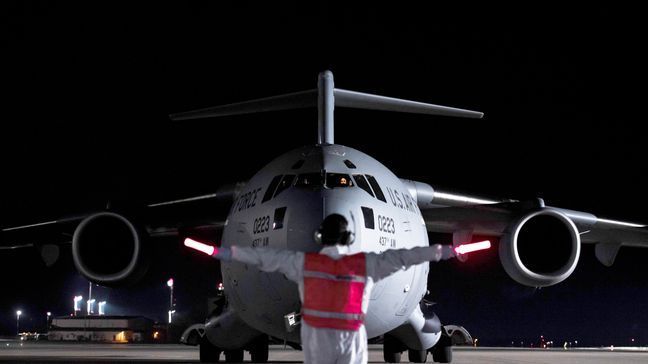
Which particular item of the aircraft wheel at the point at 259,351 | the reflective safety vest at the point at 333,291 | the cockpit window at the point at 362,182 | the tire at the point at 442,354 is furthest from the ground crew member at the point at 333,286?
the aircraft wheel at the point at 259,351

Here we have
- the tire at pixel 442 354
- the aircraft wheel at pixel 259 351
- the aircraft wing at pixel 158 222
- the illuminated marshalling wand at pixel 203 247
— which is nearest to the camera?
the illuminated marshalling wand at pixel 203 247

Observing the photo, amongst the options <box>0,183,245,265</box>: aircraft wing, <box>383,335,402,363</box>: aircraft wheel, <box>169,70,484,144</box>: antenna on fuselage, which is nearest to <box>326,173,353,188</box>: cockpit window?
<box>169,70,484,144</box>: antenna on fuselage

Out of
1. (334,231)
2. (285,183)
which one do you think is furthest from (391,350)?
(334,231)

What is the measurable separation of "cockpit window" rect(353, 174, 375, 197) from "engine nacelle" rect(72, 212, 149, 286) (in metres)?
4.34

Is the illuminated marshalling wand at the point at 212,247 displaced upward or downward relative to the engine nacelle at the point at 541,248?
downward

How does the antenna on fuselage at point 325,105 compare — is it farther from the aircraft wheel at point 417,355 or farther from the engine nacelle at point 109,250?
the aircraft wheel at point 417,355

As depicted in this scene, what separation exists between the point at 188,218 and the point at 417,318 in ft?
17.3

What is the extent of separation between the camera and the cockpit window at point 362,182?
909 centimetres

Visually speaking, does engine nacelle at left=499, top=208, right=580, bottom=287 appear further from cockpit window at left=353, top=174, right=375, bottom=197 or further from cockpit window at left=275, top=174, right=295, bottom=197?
cockpit window at left=275, top=174, right=295, bottom=197

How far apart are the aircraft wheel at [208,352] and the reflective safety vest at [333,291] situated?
8310mm

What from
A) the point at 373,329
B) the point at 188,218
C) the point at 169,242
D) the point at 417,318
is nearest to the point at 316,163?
the point at 373,329

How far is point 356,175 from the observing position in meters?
9.27

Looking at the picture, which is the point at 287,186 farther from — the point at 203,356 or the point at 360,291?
the point at 203,356

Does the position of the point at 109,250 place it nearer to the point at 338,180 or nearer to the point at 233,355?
the point at 233,355
